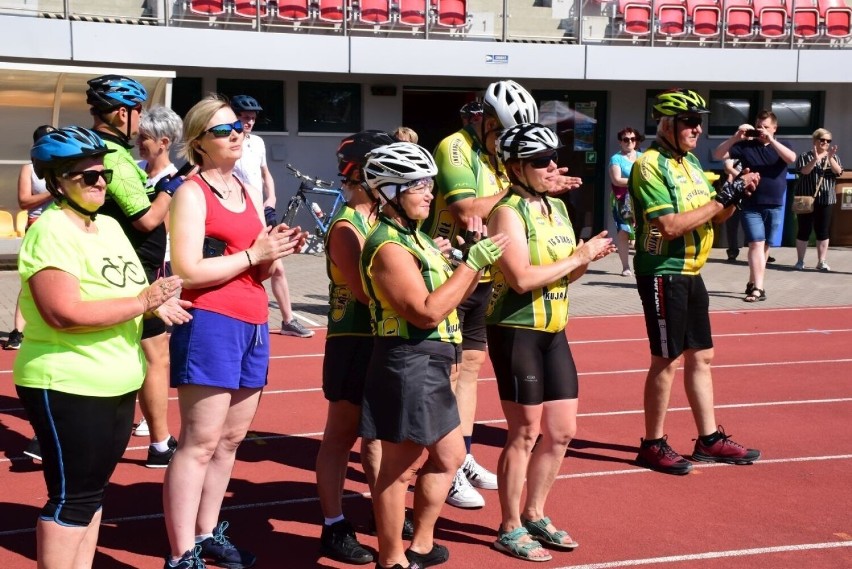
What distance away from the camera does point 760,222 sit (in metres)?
13.1

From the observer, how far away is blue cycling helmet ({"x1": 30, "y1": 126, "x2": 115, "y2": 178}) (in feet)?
12.9

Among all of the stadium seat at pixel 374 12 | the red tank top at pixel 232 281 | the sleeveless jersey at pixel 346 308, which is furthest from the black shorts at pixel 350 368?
the stadium seat at pixel 374 12

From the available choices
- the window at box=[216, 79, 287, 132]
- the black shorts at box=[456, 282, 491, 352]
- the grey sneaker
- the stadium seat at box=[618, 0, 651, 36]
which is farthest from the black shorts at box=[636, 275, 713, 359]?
the stadium seat at box=[618, 0, 651, 36]

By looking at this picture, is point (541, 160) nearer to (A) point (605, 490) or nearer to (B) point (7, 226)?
(A) point (605, 490)

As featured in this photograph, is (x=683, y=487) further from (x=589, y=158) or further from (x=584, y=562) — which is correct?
(x=589, y=158)

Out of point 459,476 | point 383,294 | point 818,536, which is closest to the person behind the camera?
point 383,294

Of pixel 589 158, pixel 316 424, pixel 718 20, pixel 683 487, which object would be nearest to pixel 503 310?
pixel 683 487

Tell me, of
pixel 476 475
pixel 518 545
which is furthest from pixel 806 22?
pixel 518 545

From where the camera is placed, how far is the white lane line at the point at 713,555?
5020mm

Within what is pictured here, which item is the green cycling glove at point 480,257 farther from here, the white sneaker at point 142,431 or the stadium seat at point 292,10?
the stadium seat at point 292,10

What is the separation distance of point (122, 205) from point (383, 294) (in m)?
1.88

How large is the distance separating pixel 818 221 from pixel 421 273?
1254 centimetres

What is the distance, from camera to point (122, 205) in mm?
5531

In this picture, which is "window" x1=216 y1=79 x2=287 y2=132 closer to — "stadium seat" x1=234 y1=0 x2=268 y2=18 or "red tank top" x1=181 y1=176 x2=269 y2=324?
"stadium seat" x1=234 y1=0 x2=268 y2=18
